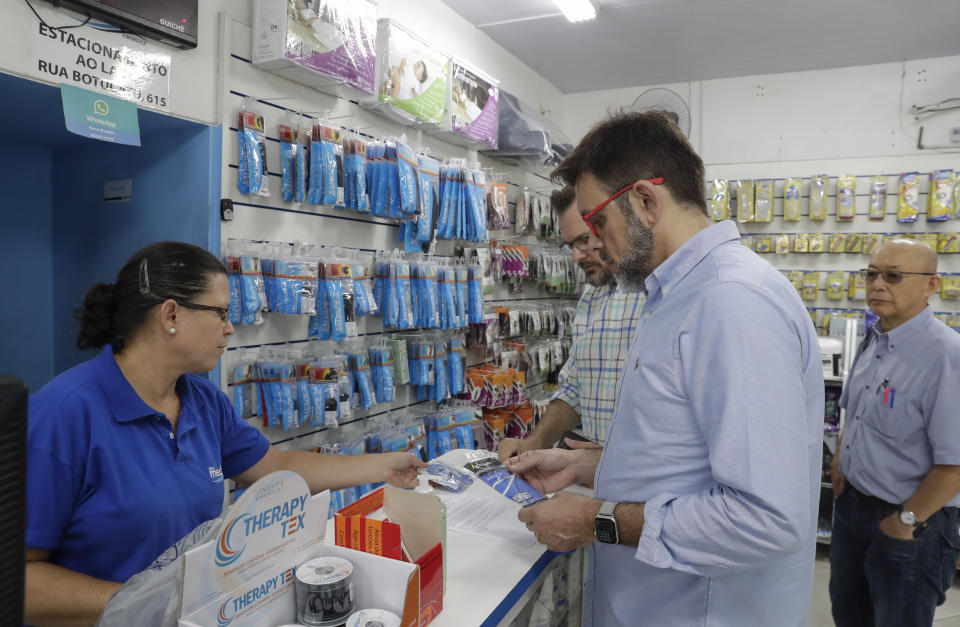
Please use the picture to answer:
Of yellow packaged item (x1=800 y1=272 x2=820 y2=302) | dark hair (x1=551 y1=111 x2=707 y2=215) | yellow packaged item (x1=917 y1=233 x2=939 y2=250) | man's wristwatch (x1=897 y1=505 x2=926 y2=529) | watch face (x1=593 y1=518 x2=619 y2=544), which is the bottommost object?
man's wristwatch (x1=897 y1=505 x2=926 y2=529)

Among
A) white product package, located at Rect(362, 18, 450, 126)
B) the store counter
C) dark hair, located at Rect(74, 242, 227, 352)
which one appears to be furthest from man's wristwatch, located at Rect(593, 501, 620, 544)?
white product package, located at Rect(362, 18, 450, 126)

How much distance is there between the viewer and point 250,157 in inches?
96.1

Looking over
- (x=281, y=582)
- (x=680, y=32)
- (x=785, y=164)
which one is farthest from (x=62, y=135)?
(x=785, y=164)

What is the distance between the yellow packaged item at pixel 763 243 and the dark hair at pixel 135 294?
16.9 ft

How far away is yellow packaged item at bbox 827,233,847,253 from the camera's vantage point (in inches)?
209

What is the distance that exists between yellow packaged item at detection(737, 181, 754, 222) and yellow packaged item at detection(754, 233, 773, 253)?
192 mm

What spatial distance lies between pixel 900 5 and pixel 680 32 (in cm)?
141

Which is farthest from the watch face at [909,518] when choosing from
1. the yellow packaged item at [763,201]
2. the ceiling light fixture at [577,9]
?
the yellow packaged item at [763,201]

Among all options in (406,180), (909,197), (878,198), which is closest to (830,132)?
(878,198)

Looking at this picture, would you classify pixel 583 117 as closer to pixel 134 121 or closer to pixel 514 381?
pixel 514 381

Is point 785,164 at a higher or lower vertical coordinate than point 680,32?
lower

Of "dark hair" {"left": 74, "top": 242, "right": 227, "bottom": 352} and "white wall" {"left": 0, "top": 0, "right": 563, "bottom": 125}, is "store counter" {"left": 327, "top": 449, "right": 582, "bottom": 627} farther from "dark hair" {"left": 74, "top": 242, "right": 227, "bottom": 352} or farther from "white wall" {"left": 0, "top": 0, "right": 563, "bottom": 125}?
"white wall" {"left": 0, "top": 0, "right": 563, "bottom": 125}

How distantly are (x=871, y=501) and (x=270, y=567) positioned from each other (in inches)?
104

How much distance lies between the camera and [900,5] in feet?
13.3
